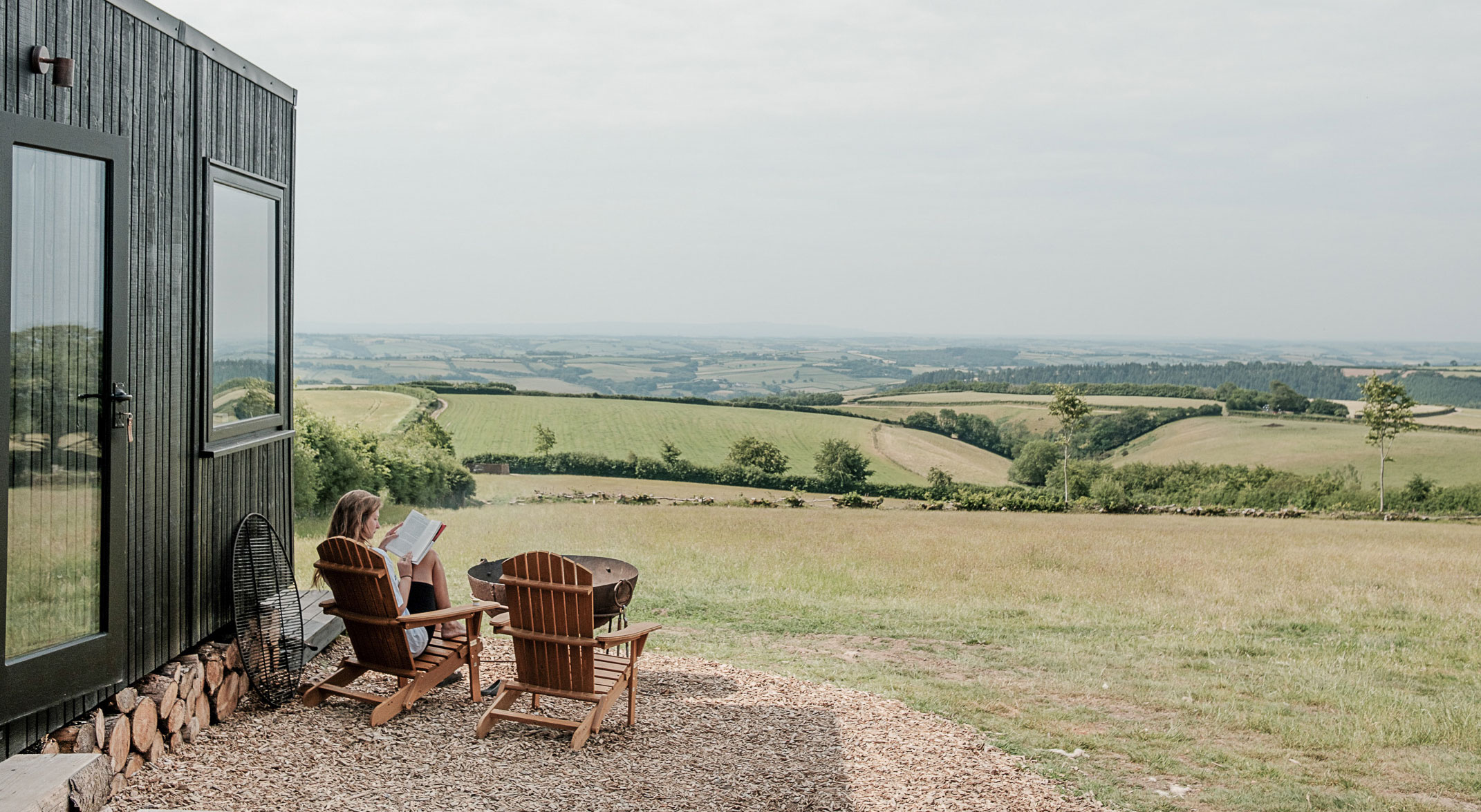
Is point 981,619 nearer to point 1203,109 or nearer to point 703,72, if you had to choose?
point 703,72

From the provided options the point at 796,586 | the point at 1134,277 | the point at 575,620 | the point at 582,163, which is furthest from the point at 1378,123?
the point at 575,620

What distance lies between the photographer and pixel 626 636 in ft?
14.3

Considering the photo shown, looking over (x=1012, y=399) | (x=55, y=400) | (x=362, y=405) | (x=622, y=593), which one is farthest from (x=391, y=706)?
(x=1012, y=399)

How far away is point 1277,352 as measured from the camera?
5788 cm

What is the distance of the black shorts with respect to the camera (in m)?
4.80

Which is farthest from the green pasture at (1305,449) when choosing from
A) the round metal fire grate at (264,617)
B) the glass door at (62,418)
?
the glass door at (62,418)

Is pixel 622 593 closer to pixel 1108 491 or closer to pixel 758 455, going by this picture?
pixel 758 455

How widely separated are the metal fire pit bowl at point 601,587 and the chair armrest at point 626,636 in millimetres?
418

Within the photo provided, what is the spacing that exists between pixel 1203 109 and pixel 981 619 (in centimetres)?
4030

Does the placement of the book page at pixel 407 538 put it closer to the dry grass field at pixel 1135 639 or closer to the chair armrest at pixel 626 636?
the chair armrest at pixel 626 636

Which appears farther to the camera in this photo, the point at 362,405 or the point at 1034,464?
the point at 1034,464

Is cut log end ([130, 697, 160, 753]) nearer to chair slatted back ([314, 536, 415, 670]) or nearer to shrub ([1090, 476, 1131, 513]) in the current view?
chair slatted back ([314, 536, 415, 670])

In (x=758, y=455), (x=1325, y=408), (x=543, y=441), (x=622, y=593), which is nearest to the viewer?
(x=622, y=593)

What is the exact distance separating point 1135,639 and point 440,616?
657 cm
